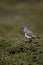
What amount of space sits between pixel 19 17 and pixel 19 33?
21.1 feet

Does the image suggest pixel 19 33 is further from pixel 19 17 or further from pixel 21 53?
pixel 21 53

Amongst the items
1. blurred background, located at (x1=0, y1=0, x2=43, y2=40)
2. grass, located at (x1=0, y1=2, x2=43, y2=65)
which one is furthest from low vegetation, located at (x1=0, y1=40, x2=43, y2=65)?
blurred background, located at (x1=0, y1=0, x2=43, y2=40)

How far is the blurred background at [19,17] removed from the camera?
22.9 m

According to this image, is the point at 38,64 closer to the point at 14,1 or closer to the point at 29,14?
the point at 29,14

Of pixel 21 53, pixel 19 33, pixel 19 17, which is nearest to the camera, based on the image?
pixel 21 53

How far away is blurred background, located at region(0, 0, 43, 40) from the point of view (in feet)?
75.0

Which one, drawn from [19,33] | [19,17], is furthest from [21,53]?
[19,17]

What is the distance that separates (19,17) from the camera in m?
28.7

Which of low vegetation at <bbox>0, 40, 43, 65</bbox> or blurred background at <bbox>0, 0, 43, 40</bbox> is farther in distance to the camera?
blurred background at <bbox>0, 0, 43, 40</bbox>

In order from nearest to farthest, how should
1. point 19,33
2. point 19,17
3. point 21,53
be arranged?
point 21,53 → point 19,33 → point 19,17

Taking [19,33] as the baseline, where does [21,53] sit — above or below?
above

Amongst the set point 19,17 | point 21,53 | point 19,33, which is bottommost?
point 19,17

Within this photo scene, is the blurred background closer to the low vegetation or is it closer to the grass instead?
the grass

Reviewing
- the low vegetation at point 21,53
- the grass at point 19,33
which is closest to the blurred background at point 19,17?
the grass at point 19,33
